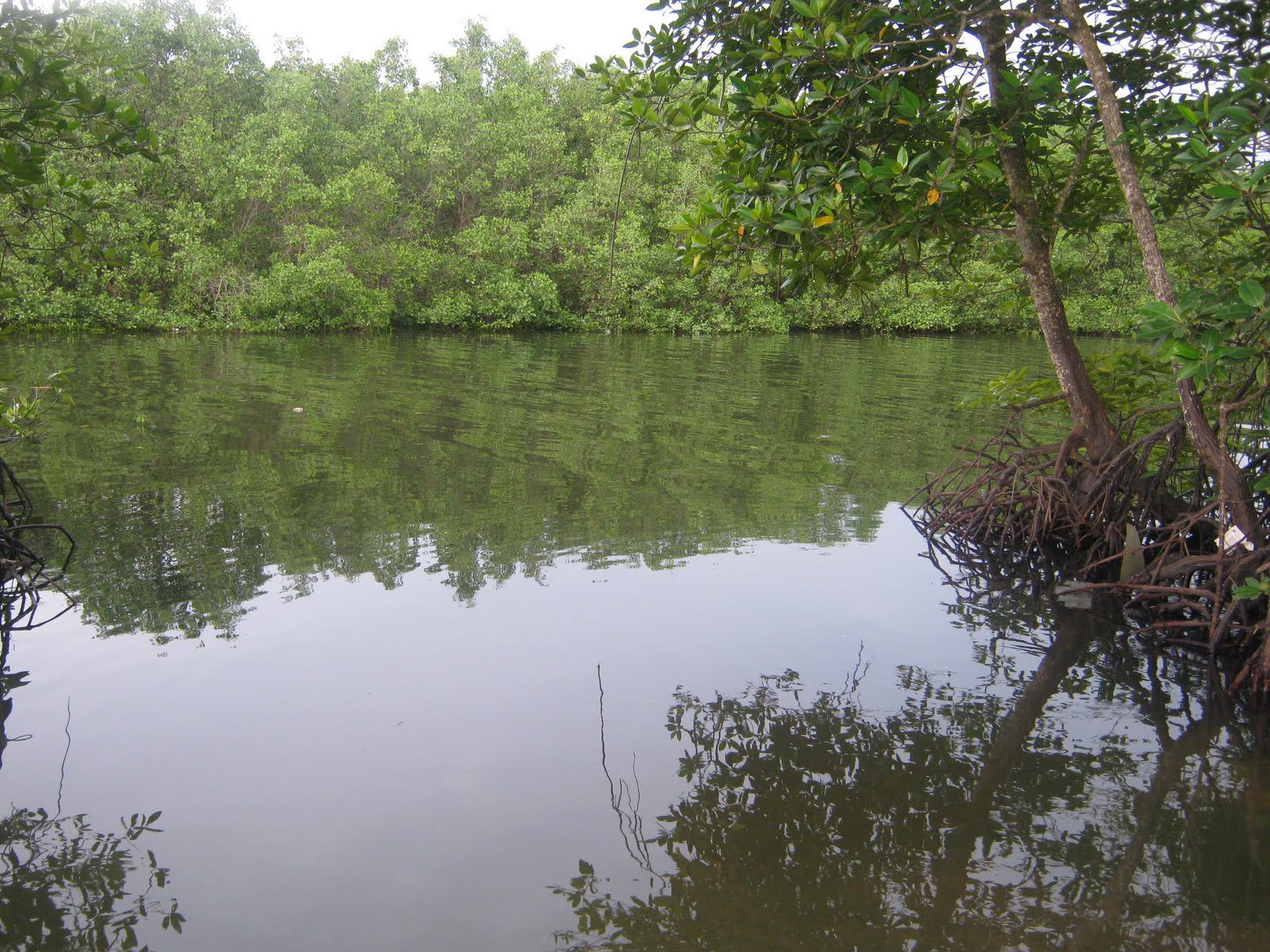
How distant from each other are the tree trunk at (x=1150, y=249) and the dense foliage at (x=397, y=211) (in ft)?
54.2

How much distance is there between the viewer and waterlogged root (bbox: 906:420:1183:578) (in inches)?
250

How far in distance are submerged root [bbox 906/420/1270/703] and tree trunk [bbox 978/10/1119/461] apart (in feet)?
0.55

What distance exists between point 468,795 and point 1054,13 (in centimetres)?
609

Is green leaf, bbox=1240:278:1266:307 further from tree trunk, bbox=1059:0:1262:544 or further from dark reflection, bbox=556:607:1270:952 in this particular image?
dark reflection, bbox=556:607:1270:952

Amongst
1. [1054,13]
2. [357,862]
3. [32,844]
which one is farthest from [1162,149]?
[32,844]

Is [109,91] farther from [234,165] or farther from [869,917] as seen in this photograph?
[869,917]

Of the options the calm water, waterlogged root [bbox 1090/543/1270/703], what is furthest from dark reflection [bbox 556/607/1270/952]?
waterlogged root [bbox 1090/543/1270/703]

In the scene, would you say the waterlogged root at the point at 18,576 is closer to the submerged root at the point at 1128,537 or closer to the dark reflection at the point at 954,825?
the dark reflection at the point at 954,825

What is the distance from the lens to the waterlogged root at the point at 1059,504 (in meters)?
6.34

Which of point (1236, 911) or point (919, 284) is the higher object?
point (919, 284)

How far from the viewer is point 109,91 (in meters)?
21.6

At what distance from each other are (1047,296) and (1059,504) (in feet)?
5.01

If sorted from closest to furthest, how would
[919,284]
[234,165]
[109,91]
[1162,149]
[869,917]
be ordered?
[869,917]
[1162,149]
[109,91]
[234,165]
[919,284]

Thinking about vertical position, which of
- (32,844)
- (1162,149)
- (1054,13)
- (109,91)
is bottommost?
(32,844)
